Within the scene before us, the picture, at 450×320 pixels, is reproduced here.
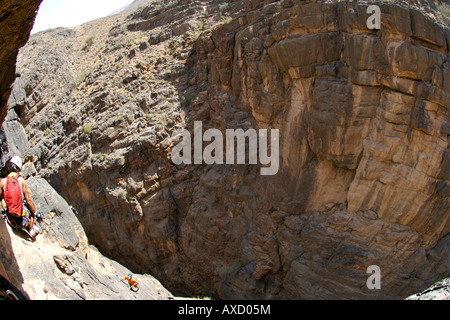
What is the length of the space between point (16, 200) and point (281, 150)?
8.68m

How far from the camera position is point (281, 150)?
44.7ft

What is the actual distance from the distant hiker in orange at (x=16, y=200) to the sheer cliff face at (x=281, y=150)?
26.1 ft

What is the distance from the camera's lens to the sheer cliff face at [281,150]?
11.3m

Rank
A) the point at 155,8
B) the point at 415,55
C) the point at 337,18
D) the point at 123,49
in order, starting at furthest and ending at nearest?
the point at 155,8 < the point at 123,49 < the point at 337,18 < the point at 415,55

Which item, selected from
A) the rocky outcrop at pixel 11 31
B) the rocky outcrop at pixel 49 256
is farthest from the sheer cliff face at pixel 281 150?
the rocky outcrop at pixel 11 31

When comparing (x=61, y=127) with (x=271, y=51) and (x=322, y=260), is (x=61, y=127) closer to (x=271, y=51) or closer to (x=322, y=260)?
(x=271, y=51)

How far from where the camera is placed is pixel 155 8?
21.7m

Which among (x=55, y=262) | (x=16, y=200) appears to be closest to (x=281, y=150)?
(x=55, y=262)

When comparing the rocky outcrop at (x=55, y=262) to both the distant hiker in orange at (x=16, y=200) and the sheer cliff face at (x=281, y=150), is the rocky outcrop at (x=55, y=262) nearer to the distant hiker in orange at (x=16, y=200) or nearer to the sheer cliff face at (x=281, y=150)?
the distant hiker in orange at (x=16, y=200)

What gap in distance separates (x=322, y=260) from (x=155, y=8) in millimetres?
16139

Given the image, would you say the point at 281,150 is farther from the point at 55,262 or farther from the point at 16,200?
the point at 16,200

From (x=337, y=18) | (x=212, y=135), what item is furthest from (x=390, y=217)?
(x=212, y=135)

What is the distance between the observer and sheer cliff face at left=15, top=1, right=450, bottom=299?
11289 mm

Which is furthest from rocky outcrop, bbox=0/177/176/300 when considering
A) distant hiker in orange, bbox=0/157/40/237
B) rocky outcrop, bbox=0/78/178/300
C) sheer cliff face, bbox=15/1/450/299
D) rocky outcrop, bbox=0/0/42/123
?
sheer cliff face, bbox=15/1/450/299
